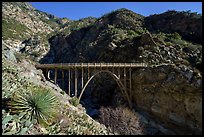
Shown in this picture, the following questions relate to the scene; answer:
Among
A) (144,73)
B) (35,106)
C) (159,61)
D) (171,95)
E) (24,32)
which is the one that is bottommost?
(171,95)

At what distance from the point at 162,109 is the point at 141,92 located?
12.2 feet

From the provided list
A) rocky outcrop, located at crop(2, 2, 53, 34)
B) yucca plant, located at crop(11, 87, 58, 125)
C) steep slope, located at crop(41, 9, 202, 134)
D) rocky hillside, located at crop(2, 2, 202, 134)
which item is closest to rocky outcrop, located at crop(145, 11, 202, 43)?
rocky hillside, located at crop(2, 2, 202, 134)

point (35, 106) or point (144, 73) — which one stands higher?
point (144, 73)

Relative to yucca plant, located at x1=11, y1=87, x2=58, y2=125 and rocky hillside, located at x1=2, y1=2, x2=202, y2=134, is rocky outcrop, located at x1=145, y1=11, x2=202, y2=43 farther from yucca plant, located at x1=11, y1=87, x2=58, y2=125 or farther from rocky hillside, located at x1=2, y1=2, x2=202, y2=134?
yucca plant, located at x1=11, y1=87, x2=58, y2=125

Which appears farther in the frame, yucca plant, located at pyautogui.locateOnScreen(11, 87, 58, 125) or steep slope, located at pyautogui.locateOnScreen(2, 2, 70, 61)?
steep slope, located at pyautogui.locateOnScreen(2, 2, 70, 61)

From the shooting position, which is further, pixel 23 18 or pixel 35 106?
pixel 23 18

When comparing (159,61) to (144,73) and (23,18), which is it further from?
(23,18)

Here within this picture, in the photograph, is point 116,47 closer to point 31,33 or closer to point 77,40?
point 77,40

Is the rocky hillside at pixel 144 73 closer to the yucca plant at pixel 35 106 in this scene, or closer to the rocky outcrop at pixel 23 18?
the yucca plant at pixel 35 106

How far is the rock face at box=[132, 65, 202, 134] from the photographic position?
28.3 metres

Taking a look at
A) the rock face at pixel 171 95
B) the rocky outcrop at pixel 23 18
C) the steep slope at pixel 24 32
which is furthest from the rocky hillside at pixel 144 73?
the rocky outcrop at pixel 23 18

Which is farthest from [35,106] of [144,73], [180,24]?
[180,24]

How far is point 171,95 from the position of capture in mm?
30625

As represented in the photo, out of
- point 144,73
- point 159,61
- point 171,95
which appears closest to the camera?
point 171,95
